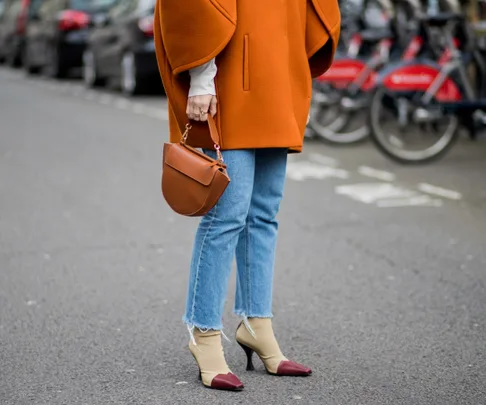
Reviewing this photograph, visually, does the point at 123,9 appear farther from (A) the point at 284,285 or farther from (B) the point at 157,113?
(A) the point at 284,285

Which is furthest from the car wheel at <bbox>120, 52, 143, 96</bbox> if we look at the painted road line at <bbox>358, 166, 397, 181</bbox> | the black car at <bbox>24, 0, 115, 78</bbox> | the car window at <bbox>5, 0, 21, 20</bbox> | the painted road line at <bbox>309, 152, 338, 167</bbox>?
the car window at <bbox>5, 0, 21, 20</bbox>

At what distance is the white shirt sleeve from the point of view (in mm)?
3873

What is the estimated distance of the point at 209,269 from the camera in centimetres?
410

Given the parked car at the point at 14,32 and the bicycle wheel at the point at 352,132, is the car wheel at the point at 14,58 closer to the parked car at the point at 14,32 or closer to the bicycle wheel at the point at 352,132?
the parked car at the point at 14,32

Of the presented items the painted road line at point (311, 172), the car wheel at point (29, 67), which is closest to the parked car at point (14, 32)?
the car wheel at point (29, 67)

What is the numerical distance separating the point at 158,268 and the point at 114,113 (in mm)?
8738

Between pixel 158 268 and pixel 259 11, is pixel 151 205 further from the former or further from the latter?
pixel 259 11

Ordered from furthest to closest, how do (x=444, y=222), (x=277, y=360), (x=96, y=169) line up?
(x=96, y=169)
(x=444, y=222)
(x=277, y=360)

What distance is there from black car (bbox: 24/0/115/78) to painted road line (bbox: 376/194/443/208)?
13217 mm

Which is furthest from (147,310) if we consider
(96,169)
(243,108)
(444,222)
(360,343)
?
(96,169)

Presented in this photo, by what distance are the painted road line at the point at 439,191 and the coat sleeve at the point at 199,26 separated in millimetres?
4963

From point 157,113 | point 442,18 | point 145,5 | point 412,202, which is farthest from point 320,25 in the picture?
point 145,5

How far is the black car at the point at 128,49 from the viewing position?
1684 cm

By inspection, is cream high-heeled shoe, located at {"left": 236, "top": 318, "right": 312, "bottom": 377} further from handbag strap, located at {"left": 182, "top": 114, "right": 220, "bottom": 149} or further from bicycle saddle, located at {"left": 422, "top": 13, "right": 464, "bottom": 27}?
Answer: bicycle saddle, located at {"left": 422, "top": 13, "right": 464, "bottom": 27}
